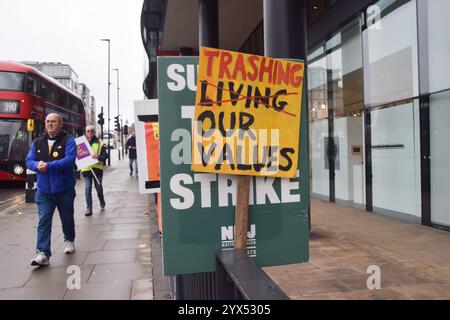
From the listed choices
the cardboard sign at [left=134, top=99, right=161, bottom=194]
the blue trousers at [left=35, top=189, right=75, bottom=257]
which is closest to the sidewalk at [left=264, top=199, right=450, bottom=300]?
the cardboard sign at [left=134, top=99, right=161, bottom=194]

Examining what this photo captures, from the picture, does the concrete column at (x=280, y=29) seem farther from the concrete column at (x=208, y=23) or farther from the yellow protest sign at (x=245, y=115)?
the concrete column at (x=208, y=23)

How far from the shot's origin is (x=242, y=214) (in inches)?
79.3

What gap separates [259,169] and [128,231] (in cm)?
579

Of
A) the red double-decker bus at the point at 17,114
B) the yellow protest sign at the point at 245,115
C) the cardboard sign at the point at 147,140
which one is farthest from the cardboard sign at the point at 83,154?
the red double-decker bus at the point at 17,114

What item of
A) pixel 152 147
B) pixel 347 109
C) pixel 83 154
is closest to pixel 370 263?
pixel 152 147

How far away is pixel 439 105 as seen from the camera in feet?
22.0

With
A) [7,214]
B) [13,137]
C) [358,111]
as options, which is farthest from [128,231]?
[13,137]

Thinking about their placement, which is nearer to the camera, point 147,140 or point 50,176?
point 147,140

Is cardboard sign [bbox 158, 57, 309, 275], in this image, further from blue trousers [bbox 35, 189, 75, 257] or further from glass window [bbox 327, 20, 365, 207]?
glass window [bbox 327, 20, 365, 207]

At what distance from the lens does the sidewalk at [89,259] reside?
4219 mm

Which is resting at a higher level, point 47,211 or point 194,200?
point 194,200

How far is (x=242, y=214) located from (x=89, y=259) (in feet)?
13.3

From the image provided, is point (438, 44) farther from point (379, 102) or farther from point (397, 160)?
point (397, 160)
